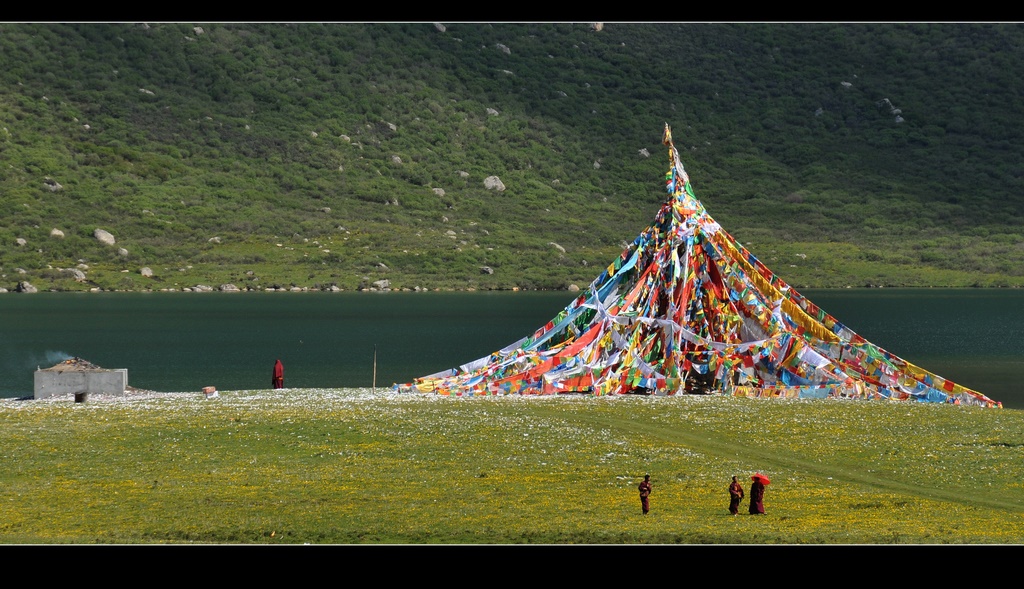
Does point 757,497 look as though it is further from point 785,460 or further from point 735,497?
point 785,460

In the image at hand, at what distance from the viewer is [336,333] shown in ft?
354

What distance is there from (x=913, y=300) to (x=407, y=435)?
135383 millimetres

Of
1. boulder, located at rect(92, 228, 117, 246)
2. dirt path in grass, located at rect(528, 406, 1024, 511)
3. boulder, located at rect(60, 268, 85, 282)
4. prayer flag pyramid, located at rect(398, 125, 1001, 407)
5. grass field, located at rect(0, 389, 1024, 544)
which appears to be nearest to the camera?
grass field, located at rect(0, 389, 1024, 544)

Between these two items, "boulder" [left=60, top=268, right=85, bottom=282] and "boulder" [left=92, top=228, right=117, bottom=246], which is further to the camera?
"boulder" [left=92, top=228, right=117, bottom=246]

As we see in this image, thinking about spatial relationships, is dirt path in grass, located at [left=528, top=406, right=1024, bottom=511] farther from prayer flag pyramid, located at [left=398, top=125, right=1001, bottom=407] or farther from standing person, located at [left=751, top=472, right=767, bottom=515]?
prayer flag pyramid, located at [left=398, top=125, right=1001, bottom=407]

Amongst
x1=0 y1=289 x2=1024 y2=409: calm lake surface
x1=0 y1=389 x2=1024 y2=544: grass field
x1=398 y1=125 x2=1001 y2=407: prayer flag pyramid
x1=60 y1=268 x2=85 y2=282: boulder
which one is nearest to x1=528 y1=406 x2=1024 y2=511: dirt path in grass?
x1=0 y1=389 x2=1024 y2=544: grass field

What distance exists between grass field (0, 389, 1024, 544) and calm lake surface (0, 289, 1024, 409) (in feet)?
56.1

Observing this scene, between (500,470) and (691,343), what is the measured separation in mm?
20384

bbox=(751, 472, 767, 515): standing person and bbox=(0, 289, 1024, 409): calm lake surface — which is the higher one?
bbox=(0, 289, 1024, 409): calm lake surface

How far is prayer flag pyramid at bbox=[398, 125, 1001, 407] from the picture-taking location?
52.9m

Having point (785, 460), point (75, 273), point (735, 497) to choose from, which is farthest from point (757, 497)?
point (75, 273)

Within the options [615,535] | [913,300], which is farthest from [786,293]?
[913,300]

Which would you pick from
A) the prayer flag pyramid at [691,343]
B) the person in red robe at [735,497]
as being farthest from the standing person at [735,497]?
the prayer flag pyramid at [691,343]

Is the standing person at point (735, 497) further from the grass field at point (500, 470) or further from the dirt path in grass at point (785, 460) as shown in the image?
the dirt path in grass at point (785, 460)
